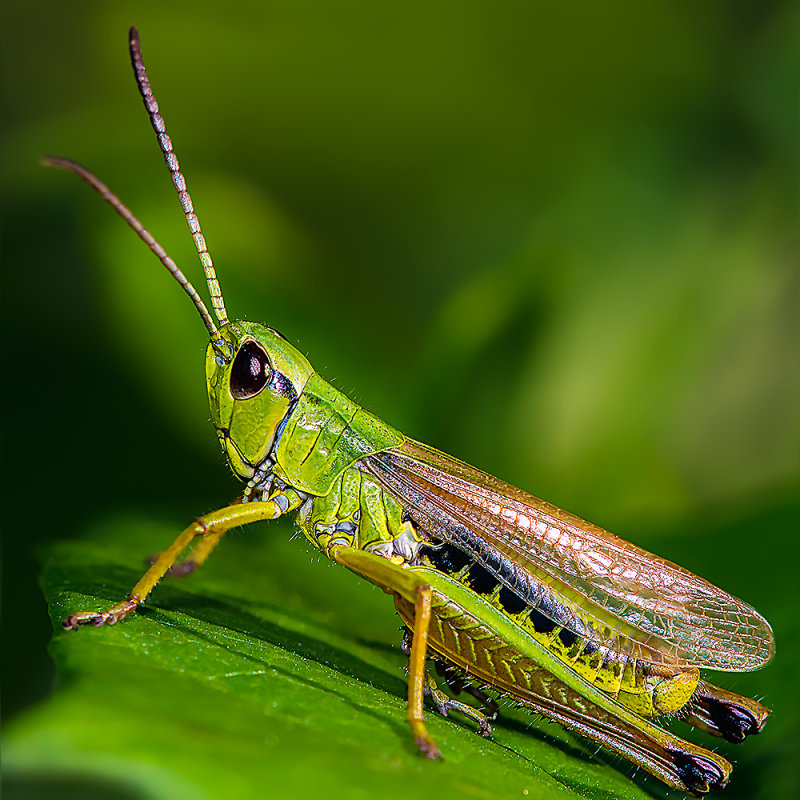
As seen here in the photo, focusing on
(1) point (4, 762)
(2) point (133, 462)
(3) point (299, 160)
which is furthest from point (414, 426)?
(1) point (4, 762)

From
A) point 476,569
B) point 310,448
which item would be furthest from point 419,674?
point 310,448

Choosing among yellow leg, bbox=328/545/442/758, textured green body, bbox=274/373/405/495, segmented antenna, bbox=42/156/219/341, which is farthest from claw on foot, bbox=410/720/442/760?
segmented antenna, bbox=42/156/219/341

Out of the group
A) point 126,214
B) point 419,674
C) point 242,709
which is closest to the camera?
point 242,709

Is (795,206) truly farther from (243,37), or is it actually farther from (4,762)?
(4,762)

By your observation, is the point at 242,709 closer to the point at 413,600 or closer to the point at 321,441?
the point at 413,600

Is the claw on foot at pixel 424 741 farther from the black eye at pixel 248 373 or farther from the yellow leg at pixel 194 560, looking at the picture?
the black eye at pixel 248 373

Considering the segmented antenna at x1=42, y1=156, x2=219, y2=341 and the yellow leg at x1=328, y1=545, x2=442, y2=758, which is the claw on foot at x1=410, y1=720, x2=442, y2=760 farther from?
the segmented antenna at x1=42, y1=156, x2=219, y2=341

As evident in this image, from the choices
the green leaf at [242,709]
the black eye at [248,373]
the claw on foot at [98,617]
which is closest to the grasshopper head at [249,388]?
the black eye at [248,373]
